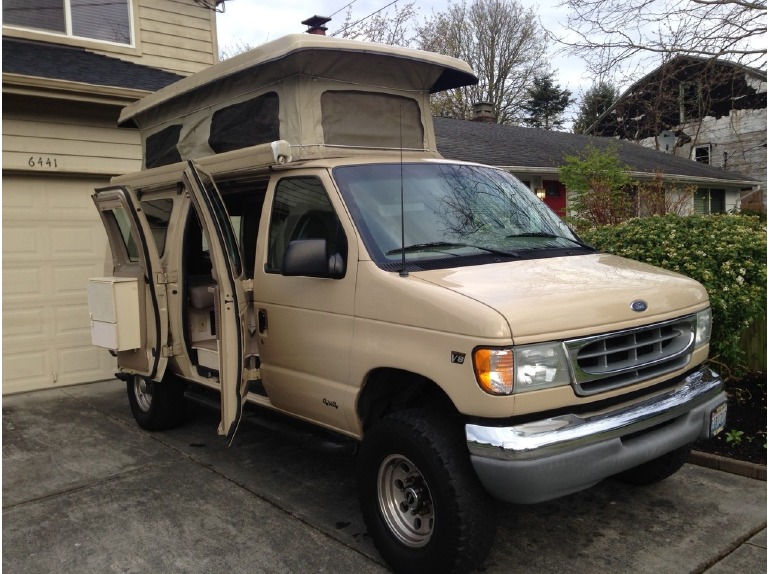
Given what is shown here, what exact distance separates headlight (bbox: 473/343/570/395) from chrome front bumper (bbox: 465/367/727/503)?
192 mm

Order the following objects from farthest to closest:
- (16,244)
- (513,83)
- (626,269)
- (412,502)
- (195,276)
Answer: (513,83) < (16,244) < (195,276) < (626,269) < (412,502)

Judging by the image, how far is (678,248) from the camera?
5.71m

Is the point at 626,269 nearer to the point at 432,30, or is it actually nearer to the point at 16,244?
the point at 16,244

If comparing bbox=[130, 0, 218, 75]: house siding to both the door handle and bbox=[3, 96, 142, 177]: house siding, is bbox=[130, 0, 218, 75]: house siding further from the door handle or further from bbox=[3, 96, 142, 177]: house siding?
the door handle

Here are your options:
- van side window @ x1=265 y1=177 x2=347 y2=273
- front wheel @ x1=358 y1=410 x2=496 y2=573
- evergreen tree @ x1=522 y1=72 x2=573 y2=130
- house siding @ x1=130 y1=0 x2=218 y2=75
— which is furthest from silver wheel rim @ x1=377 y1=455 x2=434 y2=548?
evergreen tree @ x1=522 y1=72 x2=573 y2=130

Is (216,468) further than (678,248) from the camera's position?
No

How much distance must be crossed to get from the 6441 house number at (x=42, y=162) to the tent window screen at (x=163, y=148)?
2059 millimetres

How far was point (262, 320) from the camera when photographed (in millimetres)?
4598

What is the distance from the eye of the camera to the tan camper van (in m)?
3.17

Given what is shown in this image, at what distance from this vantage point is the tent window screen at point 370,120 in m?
4.69

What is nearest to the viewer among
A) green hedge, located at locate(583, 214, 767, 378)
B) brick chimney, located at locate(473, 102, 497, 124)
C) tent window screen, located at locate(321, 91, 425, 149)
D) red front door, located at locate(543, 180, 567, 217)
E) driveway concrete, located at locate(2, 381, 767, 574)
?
driveway concrete, located at locate(2, 381, 767, 574)

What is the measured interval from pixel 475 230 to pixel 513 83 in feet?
109

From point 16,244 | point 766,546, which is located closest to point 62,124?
point 16,244

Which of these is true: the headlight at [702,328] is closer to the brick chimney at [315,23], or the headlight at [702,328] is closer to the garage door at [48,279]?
the garage door at [48,279]
